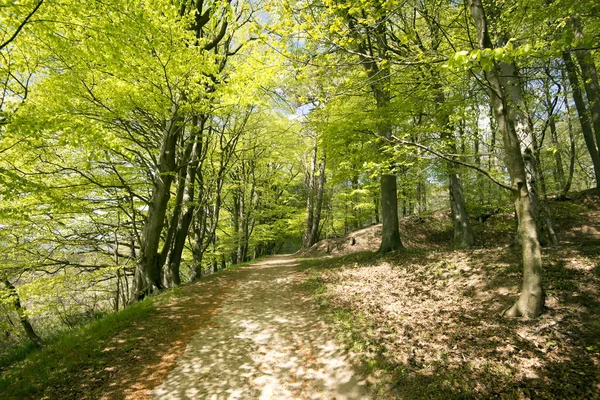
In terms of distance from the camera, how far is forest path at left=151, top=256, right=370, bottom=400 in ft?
12.5

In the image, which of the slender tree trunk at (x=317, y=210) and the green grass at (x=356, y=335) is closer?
the green grass at (x=356, y=335)

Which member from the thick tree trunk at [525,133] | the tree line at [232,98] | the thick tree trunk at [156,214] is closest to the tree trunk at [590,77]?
the tree line at [232,98]

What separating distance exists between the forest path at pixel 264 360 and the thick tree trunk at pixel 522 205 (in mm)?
2715

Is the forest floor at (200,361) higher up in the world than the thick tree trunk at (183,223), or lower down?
lower down

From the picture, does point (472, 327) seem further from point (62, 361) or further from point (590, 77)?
point (590, 77)

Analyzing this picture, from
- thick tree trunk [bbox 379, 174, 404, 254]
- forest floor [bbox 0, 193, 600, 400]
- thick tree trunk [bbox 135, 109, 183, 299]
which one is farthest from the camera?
thick tree trunk [bbox 379, 174, 404, 254]

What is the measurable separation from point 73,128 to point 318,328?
19.4 feet

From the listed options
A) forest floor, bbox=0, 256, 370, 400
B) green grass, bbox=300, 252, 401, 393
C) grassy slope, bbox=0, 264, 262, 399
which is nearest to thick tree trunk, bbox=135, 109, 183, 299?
grassy slope, bbox=0, 264, 262, 399

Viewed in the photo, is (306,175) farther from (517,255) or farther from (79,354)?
(79,354)

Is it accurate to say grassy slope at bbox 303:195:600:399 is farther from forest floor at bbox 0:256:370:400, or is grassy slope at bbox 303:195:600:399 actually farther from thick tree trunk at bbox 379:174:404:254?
thick tree trunk at bbox 379:174:404:254

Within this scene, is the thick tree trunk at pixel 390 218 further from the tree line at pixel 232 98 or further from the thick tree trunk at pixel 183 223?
the thick tree trunk at pixel 183 223

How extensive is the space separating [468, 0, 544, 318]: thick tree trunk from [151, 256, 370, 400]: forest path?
8.91 feet

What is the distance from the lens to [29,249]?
376 inches

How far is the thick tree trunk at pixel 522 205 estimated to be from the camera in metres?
3.97
